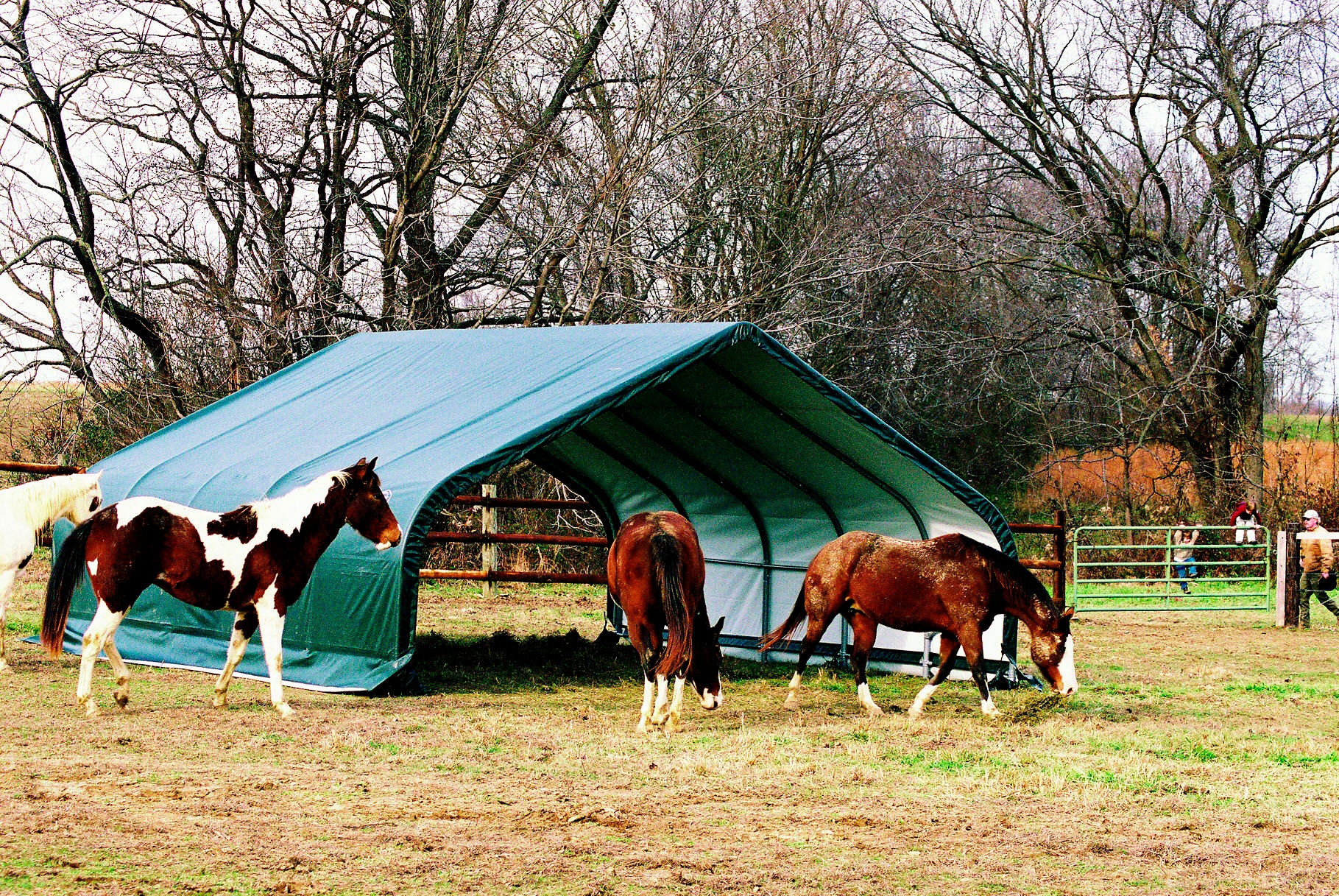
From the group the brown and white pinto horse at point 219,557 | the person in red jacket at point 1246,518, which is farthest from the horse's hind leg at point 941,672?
the person in red jacket at point 1246,518

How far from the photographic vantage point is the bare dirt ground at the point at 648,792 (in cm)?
474

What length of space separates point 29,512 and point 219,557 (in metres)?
2.14

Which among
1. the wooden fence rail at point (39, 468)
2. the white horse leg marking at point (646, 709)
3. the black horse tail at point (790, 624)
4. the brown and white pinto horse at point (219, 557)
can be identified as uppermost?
the wooden fence rail at point (39, 468)

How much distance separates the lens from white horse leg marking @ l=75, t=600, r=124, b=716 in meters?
7.98

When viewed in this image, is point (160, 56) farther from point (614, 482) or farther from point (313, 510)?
point (313, 510)

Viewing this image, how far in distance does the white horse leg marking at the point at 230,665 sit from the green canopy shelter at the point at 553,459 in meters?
0.75

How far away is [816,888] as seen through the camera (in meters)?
4.58

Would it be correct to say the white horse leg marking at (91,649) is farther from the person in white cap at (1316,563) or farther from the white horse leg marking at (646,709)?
the person in white cap at (1316,563)

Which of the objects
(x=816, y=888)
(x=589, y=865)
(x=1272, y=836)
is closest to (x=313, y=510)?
(x=589, y=865)

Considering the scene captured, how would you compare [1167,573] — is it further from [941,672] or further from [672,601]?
[672,601]

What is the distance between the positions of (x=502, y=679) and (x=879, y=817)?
504 cm

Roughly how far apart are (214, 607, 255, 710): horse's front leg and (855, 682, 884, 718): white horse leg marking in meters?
3.82

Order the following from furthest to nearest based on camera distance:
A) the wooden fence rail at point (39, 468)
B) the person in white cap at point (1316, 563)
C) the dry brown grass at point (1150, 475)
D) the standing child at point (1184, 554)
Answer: the dry brown grass at point (1150, 475) → the standing child at point (1184, 554) → the person in white cap at point (1316, 563) → the wooden fence rail at point (39, 468)

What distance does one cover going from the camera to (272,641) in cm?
830
